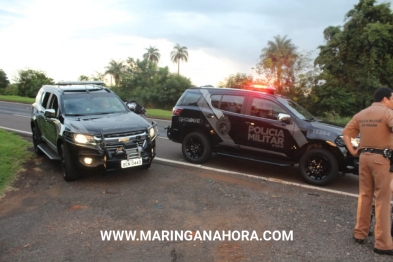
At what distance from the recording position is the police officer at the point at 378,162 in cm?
388

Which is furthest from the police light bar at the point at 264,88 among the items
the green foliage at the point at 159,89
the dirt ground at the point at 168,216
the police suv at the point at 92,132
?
the green foliage at the point at 159,89

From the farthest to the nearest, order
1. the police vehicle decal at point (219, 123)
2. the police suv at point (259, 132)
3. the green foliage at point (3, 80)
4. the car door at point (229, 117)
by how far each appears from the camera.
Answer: the green foliage at point (3, 80) → the police vehicle decal at point (219, 123) → the car door at point (229, 117) → the police suv at point (259, 132)

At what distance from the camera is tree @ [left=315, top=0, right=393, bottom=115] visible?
27734 millimetres

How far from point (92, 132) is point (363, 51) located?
28.9 meters

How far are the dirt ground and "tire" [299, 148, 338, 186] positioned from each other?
44 centimetres

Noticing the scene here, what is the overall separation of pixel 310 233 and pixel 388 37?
2864 cm

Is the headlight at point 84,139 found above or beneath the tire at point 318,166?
above

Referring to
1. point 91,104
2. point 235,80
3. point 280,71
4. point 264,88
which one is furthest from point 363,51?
point 91,104

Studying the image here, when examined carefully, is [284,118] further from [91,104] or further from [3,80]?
[3,80]

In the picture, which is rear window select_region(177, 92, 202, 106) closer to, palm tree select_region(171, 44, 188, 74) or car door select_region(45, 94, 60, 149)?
car door select_region(45, 94, 60, 149)

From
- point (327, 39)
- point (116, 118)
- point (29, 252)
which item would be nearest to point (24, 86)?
point (327, 39)

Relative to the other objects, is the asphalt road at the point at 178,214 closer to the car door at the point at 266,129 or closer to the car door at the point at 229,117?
the car door at the point at 266,129

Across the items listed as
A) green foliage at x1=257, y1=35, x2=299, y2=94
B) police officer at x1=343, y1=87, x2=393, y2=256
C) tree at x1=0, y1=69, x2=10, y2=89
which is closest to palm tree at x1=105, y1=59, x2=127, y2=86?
tree at x1=0, y1=69, x2=10, y2=89

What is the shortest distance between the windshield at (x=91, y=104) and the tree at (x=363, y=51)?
25.9 metres
